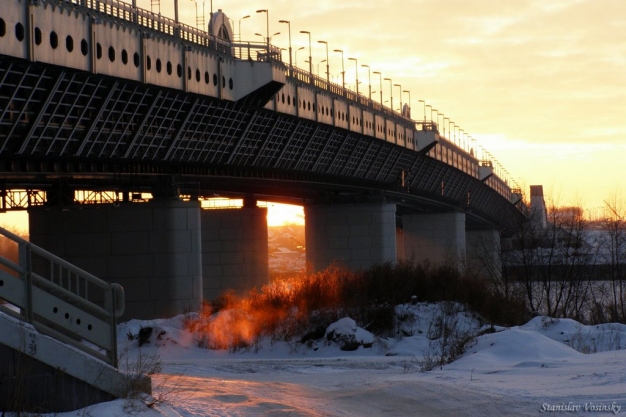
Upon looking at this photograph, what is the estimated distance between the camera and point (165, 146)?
4350 centimetres

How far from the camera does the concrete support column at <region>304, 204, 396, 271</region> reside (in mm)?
75125

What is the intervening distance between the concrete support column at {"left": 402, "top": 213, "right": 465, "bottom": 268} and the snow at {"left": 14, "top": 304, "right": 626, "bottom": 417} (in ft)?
232

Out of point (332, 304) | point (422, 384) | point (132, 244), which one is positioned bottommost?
point (422, 384)

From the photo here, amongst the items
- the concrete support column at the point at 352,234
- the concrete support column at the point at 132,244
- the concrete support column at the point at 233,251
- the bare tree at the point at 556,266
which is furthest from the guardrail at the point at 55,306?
the concrete support column at the point at 352,234

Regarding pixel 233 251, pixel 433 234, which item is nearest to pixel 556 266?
pixel 233 251

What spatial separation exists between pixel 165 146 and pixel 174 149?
0.75 metres

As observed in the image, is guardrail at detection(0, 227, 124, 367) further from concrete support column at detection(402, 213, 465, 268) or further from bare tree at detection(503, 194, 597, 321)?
concrete support column at detection(402, 213, 465, 268)

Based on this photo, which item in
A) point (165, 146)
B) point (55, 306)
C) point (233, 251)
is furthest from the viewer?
point (233, 251)

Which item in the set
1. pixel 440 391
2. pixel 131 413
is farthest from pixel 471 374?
pixel 131 413

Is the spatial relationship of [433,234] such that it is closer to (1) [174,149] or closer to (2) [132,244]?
(2) [132,244]

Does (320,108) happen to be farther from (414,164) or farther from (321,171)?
(414,164)

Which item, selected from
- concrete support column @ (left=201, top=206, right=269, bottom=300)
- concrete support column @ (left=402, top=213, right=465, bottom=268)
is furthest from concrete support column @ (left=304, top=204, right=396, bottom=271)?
concrete support column @ (left=402, top=213, right=465, bottom=268)

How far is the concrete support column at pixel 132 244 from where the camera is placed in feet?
153

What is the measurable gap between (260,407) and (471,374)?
5023 millimetres
